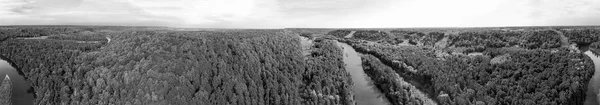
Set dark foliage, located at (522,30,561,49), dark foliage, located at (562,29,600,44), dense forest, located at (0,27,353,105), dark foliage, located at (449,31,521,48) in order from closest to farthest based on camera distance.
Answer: dense forest, located at (0,27,353,105), dark foliage, located at (522,30,561,49), dark foliage, located at (562,29,600,44), dark foliage, located at (449,31,521,48)

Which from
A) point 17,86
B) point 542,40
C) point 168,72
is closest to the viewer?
point 168,72

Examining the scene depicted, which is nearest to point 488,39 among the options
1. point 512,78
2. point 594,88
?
point 594,88

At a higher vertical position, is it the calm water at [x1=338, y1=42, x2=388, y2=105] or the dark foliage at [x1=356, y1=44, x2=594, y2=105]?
the dark foliage at [x1=356, y1=44, x2=594, y2=105]

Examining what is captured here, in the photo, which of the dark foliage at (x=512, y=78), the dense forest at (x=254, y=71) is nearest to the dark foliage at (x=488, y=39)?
the dense forest at (x=254, y=71)

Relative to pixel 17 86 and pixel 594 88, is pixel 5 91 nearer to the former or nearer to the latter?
pixel 17 86

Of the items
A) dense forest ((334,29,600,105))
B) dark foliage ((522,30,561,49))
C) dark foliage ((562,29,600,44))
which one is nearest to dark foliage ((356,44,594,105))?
dense forest ((334,29,600,105))

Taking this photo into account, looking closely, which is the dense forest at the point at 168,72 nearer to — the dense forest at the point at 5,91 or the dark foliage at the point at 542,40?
the dense forest at the point at 5,91

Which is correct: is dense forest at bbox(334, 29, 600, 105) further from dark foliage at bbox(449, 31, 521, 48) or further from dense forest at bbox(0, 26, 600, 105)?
dense forest at bbox(0, 26, 600, 105)

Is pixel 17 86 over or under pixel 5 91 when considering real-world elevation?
over
